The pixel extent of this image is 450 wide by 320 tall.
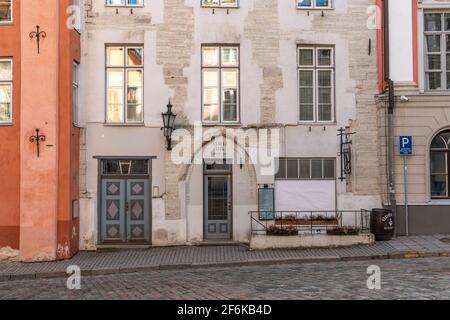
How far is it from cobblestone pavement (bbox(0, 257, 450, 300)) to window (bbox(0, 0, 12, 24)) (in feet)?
24.6

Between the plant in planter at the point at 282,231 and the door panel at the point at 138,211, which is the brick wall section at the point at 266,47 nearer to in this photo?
the plant in planter at the point at 282,231

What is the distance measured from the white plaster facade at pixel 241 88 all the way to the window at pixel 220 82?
277mm

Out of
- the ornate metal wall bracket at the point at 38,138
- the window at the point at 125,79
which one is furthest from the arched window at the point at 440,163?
the ornate metal wall bracket at the point at 38,138

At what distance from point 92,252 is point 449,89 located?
1180 cm

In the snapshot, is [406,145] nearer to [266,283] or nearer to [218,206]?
[218,206]

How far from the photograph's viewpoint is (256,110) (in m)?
18.1

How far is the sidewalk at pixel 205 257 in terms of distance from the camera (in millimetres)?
14422

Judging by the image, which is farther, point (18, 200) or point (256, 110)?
point (256, 110)

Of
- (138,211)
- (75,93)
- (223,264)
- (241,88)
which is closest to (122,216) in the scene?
(138,211)

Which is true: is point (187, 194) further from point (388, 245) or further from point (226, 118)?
point (388, 245)

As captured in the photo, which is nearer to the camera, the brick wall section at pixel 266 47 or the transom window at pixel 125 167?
the transom window at pixel 125 167

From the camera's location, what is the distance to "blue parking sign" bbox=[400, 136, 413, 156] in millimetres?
17797

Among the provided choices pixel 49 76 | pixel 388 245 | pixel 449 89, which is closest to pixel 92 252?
pixel 49 76

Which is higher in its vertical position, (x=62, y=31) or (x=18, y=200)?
(x=62, y=31)
